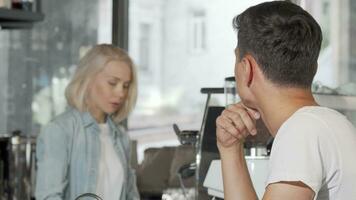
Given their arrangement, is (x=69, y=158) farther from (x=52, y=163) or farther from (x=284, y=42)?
(x=284, y=42)

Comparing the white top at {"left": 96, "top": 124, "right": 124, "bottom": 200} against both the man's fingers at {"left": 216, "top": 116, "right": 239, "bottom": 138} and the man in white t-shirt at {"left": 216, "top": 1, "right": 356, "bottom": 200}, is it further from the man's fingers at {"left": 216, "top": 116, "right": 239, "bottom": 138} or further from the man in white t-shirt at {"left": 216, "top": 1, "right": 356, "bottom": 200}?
the man in white t-shirt at {"left": 216, "top": 1, "right": 356, "bottom": 200}

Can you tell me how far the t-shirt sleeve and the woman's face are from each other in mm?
1272

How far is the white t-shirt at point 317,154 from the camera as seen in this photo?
0.97 m

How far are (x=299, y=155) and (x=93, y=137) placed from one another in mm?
1266

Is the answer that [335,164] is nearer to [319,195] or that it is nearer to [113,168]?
[319,195]

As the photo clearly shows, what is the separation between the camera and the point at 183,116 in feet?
14.2

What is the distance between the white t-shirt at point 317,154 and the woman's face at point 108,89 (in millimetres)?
1259

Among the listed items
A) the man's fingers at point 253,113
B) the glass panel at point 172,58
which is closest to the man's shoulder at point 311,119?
the man's fingers at point 253,113

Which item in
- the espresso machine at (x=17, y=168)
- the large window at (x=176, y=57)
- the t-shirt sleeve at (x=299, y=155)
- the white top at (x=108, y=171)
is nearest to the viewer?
the t-shirt sleeve at (x=299, y=155)

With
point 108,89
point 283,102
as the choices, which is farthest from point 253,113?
point 108,89

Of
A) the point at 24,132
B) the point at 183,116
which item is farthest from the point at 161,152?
the point at 24,132

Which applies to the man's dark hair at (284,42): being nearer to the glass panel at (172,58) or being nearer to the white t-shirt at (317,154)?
the white t-shirt at (317,154)

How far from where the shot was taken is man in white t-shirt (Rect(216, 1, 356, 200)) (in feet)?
3.18

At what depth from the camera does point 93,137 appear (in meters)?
2.15
